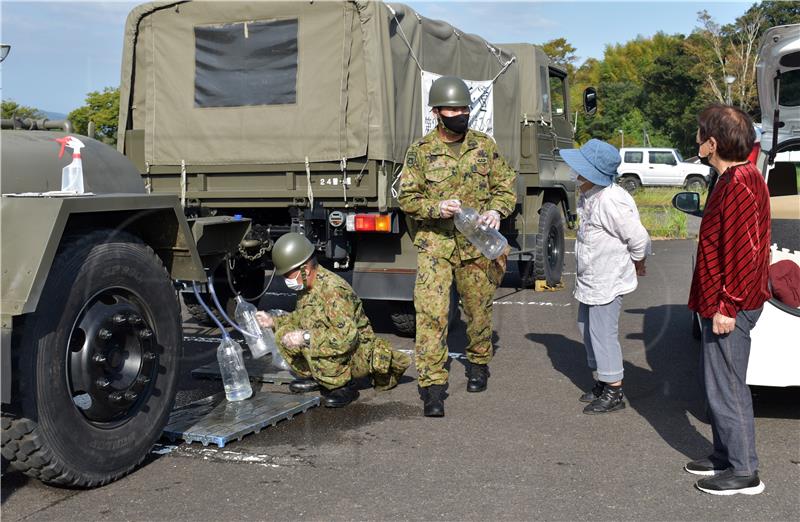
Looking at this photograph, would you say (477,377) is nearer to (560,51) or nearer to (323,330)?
(323,330)

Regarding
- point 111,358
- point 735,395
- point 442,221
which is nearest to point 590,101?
point 442,221

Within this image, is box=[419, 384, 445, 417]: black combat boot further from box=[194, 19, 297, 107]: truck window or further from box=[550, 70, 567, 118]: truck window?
box=[550, 70, 567, 118]: truck window

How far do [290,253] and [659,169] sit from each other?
106 ft

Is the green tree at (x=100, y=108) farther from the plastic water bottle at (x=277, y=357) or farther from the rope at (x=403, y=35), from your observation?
the plastic water bottle at (x=277, y=357)

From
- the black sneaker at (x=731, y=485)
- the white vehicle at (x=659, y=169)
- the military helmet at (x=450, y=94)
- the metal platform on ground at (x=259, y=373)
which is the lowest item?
the black sneaker at (x=731, y=485)

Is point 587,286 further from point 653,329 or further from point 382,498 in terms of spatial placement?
point 653,329

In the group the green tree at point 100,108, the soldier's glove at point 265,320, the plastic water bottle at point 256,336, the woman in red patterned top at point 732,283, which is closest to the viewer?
the woman in red patterned top at point 732,283

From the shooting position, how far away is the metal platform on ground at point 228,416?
4.78 meters

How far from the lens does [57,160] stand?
14.6ft

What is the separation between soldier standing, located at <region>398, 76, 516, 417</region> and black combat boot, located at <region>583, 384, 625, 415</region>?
907 mm

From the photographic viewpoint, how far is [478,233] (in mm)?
5535

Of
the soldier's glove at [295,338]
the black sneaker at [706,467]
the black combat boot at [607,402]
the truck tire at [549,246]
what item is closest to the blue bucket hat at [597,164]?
the black combat boot at [607,402]

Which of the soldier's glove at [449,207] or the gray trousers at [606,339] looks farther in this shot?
Answer: the gray trousers at [606,339]

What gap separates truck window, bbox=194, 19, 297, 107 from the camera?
7613 mm
